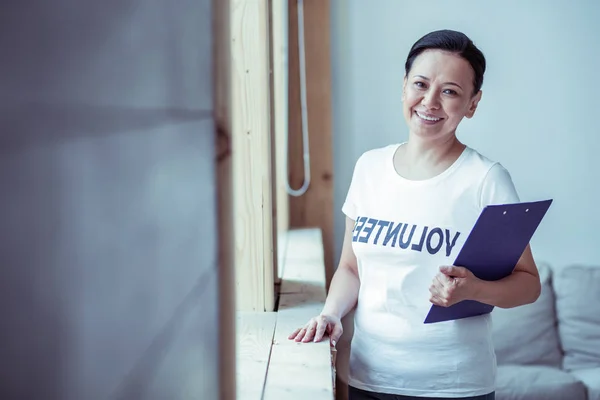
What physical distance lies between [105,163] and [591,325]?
9.09ft

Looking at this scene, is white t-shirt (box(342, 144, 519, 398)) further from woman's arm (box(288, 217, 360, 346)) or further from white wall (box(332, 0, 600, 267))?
white wall (box(332, 0, 600, 267))

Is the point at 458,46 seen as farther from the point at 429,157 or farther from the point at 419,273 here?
the point at 419,273

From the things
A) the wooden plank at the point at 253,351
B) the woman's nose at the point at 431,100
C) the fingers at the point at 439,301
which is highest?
the woman's nose at the point at 431,100

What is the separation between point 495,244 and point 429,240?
→ 0.13 metres

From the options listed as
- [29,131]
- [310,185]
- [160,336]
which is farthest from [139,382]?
[310,185]

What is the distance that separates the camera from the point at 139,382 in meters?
0.38

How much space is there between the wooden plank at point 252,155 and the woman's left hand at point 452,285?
52 centimetres

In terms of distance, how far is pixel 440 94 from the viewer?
1.17 meters

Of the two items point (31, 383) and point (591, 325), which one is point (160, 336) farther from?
point (591, 325)

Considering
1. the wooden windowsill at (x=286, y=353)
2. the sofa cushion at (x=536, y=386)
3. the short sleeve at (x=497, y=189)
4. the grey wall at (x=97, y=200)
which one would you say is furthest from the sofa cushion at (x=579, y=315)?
the grey wall at (x=97, y=200)

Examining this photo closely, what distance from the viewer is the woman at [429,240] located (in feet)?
3.80

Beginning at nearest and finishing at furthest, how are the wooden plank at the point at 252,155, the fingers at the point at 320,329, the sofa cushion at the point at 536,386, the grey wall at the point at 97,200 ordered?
the grey wall at the point at 97,200 < the fingers at the point at 320,329 < the wooden plank at the point at 252,155 < the sofa cushion at the point at 536,386

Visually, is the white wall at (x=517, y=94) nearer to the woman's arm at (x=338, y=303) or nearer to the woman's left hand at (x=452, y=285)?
the woman's arm at (x=338, y=303)

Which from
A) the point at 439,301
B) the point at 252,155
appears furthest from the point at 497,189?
the point at 252,155
